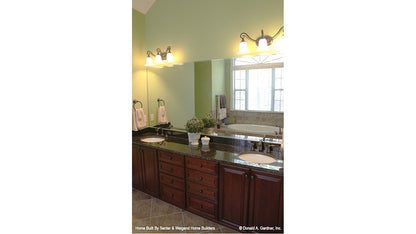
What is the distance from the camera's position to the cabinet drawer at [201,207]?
2113 millimetres

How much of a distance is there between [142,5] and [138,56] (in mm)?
769

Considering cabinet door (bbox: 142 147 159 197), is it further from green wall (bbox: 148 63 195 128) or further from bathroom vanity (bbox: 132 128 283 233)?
green wall (bbox: 148 63 195 128)

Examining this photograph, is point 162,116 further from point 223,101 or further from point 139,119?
point 223,101

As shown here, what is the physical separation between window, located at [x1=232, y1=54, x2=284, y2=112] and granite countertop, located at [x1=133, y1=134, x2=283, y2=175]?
1.71 ft

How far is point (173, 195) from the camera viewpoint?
2432mm

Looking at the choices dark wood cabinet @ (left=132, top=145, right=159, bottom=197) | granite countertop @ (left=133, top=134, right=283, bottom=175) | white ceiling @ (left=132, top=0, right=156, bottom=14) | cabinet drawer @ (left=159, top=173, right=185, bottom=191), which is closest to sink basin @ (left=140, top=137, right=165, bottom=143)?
granite countertop @ (left=133, top=134, right=283, bottom=175)

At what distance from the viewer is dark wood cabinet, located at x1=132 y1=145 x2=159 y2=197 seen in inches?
101

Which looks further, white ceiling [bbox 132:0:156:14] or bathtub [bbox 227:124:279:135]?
white ceiling [bbox 132:0:156:14]

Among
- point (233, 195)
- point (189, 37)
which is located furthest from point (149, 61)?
point (233, 195)
